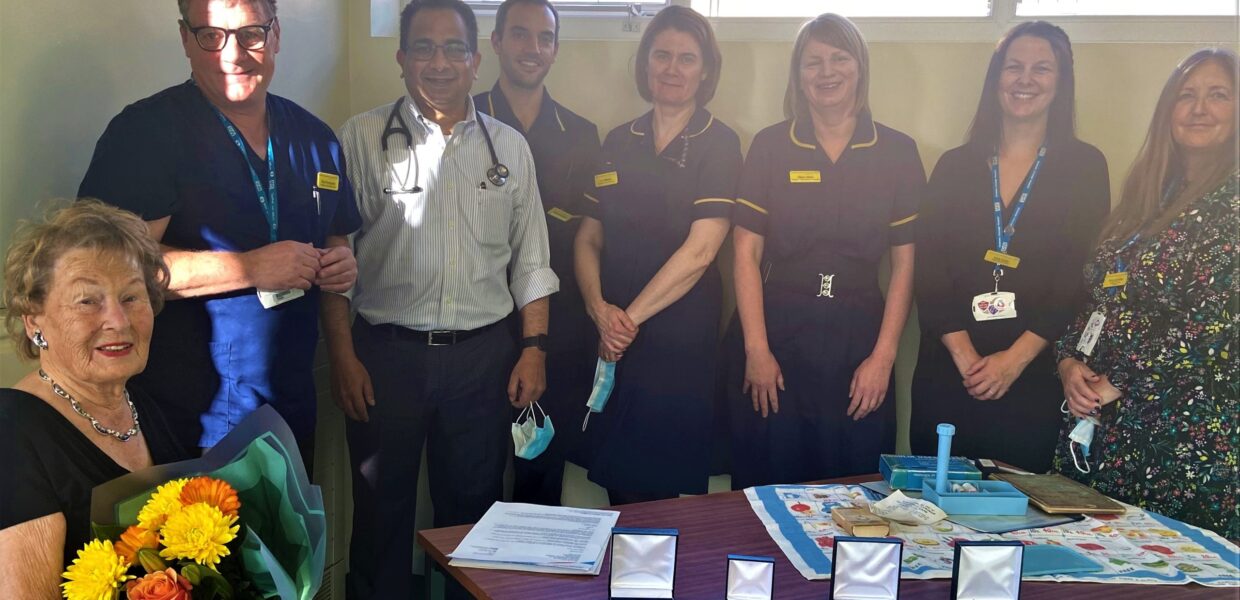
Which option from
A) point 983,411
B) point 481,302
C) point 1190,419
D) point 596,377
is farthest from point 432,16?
point 1190,419

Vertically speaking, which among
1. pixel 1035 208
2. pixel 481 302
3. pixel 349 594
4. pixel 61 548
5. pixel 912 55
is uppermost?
pixel 912 55

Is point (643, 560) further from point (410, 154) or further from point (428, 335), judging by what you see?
point (410, 154)

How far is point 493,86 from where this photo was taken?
2637mm

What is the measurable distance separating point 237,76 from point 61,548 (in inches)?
46.5

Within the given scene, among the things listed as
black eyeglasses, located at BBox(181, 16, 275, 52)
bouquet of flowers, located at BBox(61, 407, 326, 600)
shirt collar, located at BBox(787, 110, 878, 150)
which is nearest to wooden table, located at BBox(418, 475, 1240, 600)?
bouquet of flowers, located at BBox(61, 407, 326, 600)

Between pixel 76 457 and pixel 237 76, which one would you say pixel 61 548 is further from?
pixel 237 76

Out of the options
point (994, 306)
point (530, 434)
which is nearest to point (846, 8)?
point (994, 306)

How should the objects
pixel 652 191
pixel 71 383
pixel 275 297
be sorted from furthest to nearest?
pixel 652 191
pixel 275 297
pixel 71 383

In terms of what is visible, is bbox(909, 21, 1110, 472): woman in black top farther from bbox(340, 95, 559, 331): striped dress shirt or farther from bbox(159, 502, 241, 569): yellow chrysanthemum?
bbox(159, 502, 241, 569): yellow chrysanthemum

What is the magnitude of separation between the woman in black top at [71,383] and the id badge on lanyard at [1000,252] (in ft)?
6.67

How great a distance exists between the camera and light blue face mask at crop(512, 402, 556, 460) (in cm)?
269

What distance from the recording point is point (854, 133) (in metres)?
2.55

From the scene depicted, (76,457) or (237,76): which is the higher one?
(237,76)

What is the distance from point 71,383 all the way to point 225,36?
0.95 m
